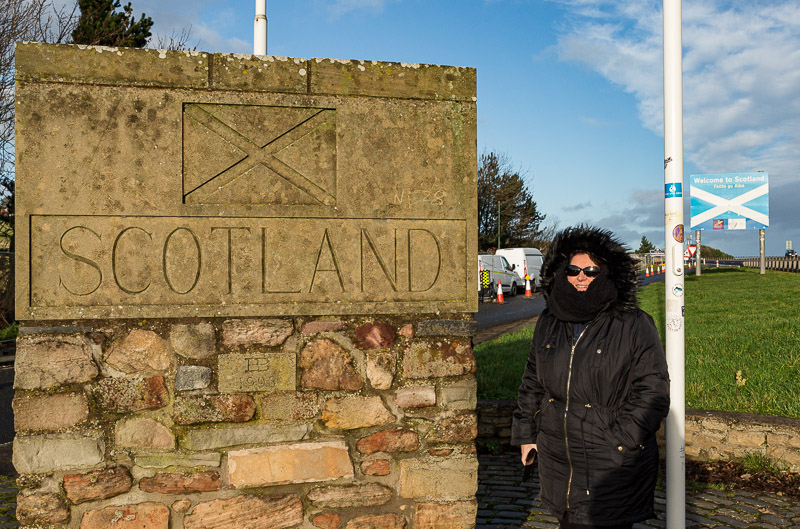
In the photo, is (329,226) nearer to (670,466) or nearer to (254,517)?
(254,517)

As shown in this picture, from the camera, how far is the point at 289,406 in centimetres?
321

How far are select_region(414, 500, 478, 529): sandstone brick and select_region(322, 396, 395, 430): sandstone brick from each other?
0.48 meters

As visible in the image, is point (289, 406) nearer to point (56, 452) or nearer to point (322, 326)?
point (322, 326)

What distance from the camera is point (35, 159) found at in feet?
9.89

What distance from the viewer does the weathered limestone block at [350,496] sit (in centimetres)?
322

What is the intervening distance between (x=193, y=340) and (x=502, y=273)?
71.6ft

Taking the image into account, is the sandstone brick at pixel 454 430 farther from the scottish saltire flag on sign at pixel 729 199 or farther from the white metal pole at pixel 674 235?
the scottish saltire flag on sign at pixel 729 199

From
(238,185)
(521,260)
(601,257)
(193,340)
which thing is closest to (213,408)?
(193,340)

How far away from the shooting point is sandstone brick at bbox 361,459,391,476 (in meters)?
3.25

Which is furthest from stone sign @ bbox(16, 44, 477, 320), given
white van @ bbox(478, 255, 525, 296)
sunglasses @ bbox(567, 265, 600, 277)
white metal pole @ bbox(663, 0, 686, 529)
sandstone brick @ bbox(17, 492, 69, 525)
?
white van @ bbox(478, 255, 525, 296)

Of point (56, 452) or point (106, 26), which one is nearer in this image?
point (56, 452)

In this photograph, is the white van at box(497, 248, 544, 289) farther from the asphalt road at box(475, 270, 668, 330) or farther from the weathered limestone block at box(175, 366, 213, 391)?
the weathered limestone block at box(175, 366, 213, 391)

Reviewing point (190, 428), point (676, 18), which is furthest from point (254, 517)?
point (676, 18)

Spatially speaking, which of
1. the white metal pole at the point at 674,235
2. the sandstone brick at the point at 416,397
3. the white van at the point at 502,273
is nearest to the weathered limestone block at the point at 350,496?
the sandstone brick at the point at 416,397
